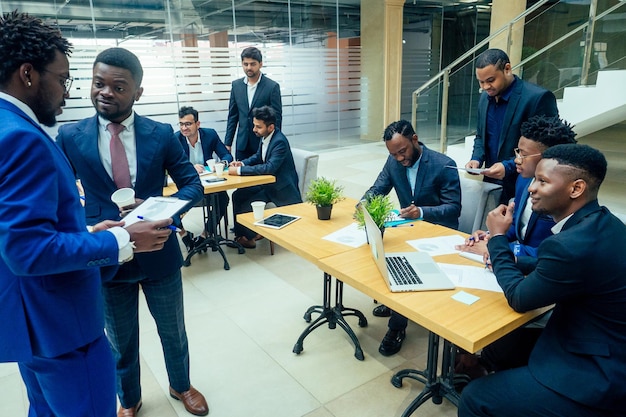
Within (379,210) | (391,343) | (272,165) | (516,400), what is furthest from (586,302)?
(272,165)

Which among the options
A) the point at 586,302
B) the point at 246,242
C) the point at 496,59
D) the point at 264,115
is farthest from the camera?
the point at 246,242

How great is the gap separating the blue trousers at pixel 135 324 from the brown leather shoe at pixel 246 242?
2.34m

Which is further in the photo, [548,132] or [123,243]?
[548,132]

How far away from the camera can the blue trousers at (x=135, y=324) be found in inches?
79.0

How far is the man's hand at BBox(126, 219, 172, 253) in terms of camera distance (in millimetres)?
1394

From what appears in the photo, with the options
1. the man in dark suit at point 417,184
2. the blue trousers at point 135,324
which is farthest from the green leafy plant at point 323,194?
the blue trousers at point 135,324

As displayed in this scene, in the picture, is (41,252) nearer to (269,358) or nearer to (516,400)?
(516,400)

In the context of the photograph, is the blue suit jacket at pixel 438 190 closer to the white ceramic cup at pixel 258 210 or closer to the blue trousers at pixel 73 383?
the white ceramic cup at pixel 258 210

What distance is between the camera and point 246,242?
4570 mm

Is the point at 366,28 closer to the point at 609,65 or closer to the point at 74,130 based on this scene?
the point at 609,65

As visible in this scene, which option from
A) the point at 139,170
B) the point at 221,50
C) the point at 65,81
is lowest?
the point at 139,170

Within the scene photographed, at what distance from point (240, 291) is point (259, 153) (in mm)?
1489

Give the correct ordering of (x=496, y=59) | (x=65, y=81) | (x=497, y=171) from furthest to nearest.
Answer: (x=496, y=59) < (x=497, y=171) < (x=65, y=81)

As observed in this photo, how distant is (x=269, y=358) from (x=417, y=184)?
1468 mm
